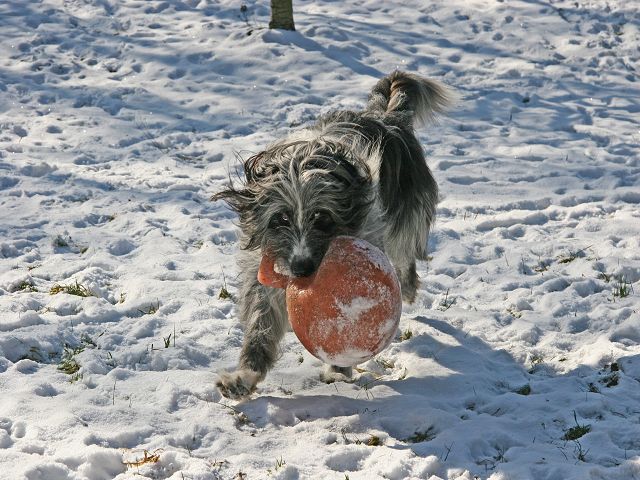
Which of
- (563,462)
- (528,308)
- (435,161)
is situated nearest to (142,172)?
(435,161)

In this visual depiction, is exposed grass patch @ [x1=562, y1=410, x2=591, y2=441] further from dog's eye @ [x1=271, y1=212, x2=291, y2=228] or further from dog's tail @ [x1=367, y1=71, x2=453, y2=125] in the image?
dog's tail @ [x1=367, y1=71, x2=453, y2=125]

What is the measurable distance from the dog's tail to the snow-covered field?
0.96 metres

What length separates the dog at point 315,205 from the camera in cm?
366

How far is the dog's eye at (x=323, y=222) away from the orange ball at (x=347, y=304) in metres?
0.11

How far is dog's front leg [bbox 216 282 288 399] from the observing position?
4039 millimetres

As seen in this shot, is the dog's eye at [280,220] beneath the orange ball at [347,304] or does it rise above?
above

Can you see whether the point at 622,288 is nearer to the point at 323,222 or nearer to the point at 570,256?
the point at 570,256

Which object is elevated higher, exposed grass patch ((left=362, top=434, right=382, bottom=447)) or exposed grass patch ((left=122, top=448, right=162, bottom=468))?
exposed grass patch ((left=122, top=448, right=162, bottom=468))

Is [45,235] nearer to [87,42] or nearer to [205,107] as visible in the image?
[205,107]

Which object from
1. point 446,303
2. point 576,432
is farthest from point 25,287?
point 576,432

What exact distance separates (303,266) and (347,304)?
0.86ft

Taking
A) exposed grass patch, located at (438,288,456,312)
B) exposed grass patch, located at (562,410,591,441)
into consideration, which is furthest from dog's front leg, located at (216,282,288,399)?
exposed grass patch, located at (562,410,591,441)

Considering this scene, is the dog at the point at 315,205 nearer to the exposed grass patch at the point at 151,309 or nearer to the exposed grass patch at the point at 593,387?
the exposed grass patch at the point at 151,309

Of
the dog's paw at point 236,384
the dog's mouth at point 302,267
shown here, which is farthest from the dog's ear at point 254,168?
the dog's paw at point 236,384
